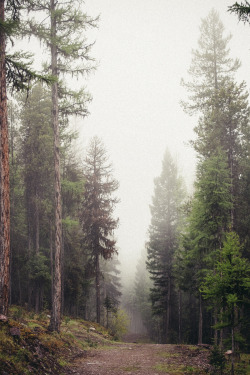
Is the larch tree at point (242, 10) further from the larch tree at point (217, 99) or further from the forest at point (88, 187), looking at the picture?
the larch tree at point (217, 99)

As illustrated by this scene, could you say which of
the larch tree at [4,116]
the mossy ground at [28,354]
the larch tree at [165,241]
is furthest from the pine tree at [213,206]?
the larch tree at [165,241]

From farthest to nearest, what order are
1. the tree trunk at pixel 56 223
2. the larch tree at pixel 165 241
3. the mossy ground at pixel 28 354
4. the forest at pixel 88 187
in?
the larch tree at pixel 165 241
the tree trunk at pixel 56 223
the forest at pixel 88 187
the mossy ground at pixel 28 354

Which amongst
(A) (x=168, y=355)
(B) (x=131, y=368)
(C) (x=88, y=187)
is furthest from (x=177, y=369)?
(C) (x=88, y=187)

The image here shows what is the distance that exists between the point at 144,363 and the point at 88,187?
13.7m

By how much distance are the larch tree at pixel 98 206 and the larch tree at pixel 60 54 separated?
7.89 metres

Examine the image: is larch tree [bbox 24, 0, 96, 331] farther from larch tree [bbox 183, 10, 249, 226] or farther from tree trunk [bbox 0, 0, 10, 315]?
larch tree [bbox 183, 10, 249, 226]

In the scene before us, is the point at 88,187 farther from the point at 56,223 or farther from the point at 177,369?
the point at 177,369

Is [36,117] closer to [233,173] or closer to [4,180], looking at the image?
[4,180]

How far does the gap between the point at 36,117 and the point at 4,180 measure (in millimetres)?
12198

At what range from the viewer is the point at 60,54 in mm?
11867

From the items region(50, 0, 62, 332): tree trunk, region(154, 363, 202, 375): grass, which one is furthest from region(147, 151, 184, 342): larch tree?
region(154, 363, 202, 375): grass

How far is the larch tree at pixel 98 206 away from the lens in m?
19.5

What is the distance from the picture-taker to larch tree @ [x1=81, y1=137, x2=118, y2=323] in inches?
770

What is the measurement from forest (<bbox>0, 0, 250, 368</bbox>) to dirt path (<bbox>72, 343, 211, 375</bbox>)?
147 cm
